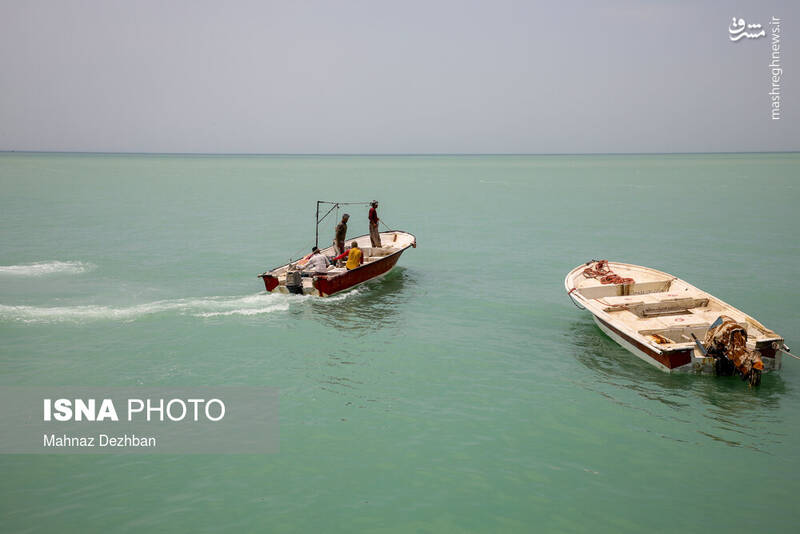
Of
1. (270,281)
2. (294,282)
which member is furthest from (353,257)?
Answer: (270,281)

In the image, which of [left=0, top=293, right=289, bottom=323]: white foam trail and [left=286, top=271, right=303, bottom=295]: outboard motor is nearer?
[left=0, top=293, right=289, bottom=323]: white foam trail

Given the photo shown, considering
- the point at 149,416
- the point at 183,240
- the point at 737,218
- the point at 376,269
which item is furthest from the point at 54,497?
the point at 737,218

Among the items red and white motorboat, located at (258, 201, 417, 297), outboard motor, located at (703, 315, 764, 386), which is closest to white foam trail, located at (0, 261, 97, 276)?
red and white motorboat, located at (258, 201, 417, 297)

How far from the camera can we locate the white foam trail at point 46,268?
23.8m

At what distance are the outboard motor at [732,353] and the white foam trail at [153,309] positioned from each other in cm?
1167

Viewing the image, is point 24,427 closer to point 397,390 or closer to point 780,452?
point 397,390

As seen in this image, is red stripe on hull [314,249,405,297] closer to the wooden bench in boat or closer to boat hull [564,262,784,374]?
boat hull [564,262,784,374]

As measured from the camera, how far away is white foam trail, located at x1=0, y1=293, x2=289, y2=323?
17375 mm

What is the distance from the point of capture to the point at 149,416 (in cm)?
1161

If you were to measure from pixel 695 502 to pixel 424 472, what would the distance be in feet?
13.4

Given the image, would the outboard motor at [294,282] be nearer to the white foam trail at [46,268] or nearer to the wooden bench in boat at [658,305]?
the wooden bench in boat at [658,305]

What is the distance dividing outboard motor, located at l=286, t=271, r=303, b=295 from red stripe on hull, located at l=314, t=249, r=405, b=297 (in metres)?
0.50

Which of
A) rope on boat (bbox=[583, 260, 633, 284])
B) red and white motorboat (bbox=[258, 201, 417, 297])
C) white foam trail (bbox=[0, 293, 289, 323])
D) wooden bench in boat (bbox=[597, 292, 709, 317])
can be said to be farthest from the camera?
red and white motorboat (bbox=[258, 201, 417, 297])

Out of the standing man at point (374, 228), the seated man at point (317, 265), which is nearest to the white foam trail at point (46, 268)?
the seated man at point (317, 265)
